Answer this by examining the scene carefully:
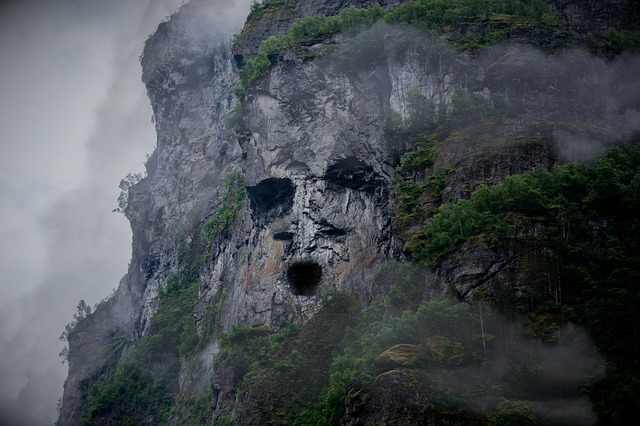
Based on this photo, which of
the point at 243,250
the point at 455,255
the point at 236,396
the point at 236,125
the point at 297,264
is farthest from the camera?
the point at 236,125

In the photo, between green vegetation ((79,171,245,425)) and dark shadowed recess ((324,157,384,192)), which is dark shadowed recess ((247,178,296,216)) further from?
green vegetation ((79,171,245,425))

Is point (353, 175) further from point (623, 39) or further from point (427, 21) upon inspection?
point (623, 39)

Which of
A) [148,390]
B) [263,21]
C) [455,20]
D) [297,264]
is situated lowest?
[148,390]

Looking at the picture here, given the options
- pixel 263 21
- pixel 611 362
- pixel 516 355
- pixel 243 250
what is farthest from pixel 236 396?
pixel 263 21

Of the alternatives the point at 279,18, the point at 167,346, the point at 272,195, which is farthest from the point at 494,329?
the point at 279,18

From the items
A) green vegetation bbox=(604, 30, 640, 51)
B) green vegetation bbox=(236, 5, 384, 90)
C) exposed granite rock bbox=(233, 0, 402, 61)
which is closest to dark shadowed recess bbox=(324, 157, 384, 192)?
green vegetation bbox=(236, 5, 384, 90)

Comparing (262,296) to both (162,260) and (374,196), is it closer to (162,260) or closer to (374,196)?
(374,196)
